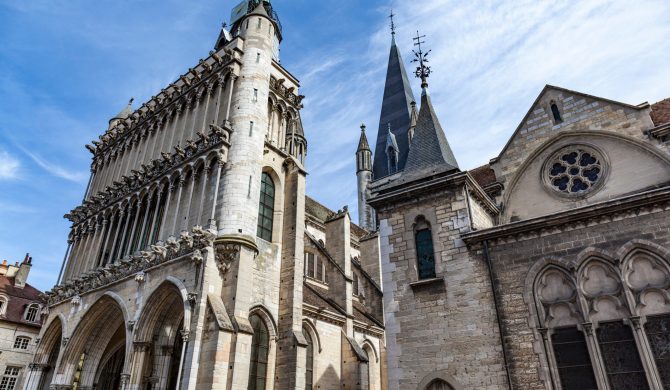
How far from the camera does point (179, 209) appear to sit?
15.3 meters

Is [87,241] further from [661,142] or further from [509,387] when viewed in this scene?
[661,142]

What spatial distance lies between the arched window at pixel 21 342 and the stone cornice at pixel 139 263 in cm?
603

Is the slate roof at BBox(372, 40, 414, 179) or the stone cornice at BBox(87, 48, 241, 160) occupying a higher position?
the slate roof at BBox(372, 40, 414, 179)

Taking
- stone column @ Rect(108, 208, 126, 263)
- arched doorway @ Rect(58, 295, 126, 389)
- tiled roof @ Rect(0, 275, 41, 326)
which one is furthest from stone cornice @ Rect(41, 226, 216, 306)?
tiled roof @ Rect(0, 275, 41, 326)

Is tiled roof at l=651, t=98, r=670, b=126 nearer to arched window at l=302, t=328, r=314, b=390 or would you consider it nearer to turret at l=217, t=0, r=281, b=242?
turret at l=217, t=0, r=281, b=242

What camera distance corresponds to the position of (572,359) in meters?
8.67

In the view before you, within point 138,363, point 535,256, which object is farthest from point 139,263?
point 535,256

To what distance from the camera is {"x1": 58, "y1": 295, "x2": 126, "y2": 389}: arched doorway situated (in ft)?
53.2

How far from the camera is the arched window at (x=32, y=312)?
79.9 ft

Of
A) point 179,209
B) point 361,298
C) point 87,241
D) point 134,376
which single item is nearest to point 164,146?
point 179,209

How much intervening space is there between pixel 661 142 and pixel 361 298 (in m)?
14.7

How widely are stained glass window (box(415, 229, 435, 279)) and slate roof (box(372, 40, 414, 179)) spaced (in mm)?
31051

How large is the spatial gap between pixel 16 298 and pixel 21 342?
107 inches

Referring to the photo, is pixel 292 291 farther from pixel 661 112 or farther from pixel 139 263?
pixel 661 112
